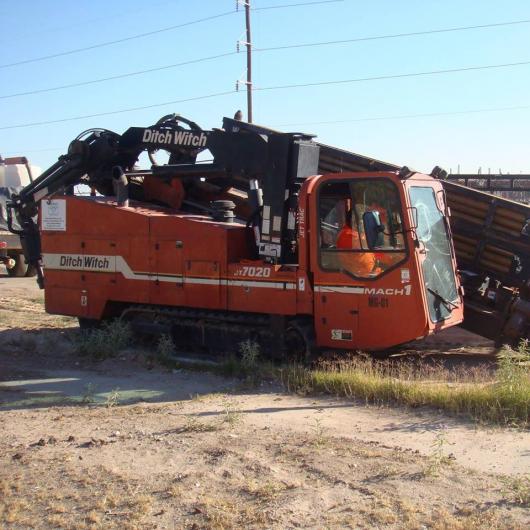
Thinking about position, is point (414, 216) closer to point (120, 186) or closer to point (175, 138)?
point (175, 138)

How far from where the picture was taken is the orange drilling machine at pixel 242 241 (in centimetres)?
881

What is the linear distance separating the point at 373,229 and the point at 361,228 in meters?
0.30

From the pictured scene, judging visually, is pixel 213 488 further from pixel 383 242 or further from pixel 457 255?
pixel 457 255

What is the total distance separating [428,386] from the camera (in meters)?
7.83

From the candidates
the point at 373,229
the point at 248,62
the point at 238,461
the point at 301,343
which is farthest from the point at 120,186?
the point at 248,62

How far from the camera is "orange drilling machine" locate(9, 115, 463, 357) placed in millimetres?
8812

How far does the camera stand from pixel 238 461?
5891mm

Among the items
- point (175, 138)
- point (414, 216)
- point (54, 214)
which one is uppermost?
point (175, 138)

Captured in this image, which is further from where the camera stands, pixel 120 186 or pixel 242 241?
pixel 120 186

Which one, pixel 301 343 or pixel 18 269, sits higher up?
pixel 18 269

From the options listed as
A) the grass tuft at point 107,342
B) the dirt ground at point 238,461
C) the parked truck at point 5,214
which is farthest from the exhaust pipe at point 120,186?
the parked truck at point 5,214

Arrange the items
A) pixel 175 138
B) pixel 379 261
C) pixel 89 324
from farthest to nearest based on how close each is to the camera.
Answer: pixel 89 324, pixel 175 138, pixel 379 261

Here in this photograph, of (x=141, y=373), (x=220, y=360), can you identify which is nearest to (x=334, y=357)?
(x=220, y=360)

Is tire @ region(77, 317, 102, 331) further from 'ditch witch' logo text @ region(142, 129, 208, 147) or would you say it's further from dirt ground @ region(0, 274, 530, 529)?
'ditch witch' logo text @ region(142, 129, 208, 147)
